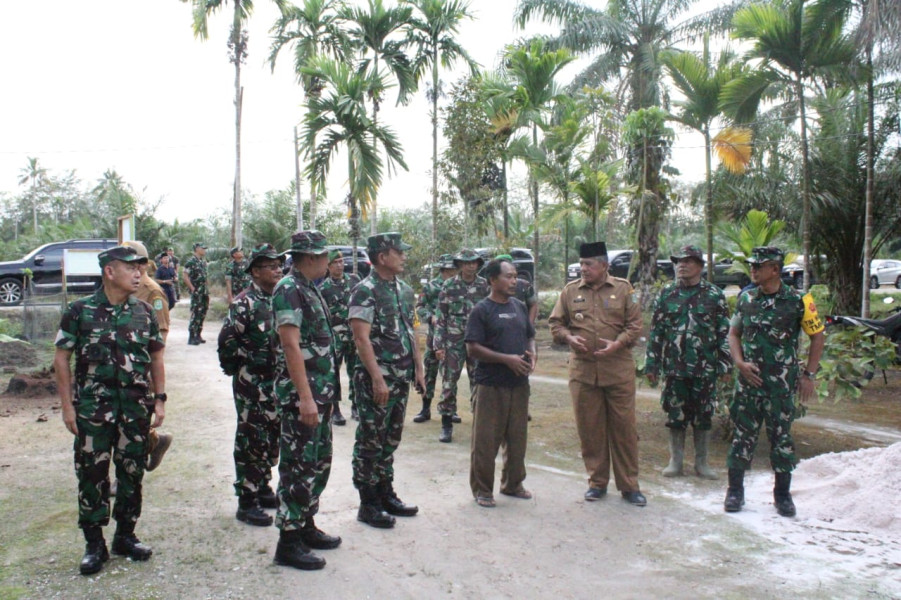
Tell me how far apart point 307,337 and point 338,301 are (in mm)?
3232

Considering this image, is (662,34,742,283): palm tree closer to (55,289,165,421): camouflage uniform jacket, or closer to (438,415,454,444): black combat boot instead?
(438,415,454,444): black combat boot

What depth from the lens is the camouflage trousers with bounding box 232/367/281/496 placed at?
178 inches

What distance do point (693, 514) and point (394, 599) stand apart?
2406 millimetres

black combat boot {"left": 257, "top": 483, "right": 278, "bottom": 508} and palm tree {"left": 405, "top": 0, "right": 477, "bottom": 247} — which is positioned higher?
palm tree {"left": 405, "top": 0, "right": 477, "bottom": 247}

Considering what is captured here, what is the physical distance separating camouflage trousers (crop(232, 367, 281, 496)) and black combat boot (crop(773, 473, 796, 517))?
11.4ft

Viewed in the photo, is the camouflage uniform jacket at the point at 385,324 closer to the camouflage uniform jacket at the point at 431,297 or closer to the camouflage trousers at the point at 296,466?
the camouflage trousers at the point at 296,466

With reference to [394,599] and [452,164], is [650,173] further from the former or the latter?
[394,599]

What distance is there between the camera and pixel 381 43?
47.3 ft

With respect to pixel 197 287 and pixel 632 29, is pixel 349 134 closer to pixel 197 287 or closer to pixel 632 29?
pixel 197 287

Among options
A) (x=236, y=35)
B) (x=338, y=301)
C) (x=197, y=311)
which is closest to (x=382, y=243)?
(x=338, y=301)

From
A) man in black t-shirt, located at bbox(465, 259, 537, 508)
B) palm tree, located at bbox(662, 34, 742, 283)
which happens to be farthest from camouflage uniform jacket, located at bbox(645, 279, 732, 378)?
palm tree, located at bbox(662, 34, 742, 283)

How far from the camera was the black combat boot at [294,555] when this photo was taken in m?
3.86

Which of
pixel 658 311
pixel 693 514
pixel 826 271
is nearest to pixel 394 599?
pixel 693 514

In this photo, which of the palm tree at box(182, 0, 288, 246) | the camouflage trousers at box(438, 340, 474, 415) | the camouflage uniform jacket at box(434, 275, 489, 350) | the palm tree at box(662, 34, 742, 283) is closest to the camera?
the camouflage trousers at box(438, 340, 474, 415)
